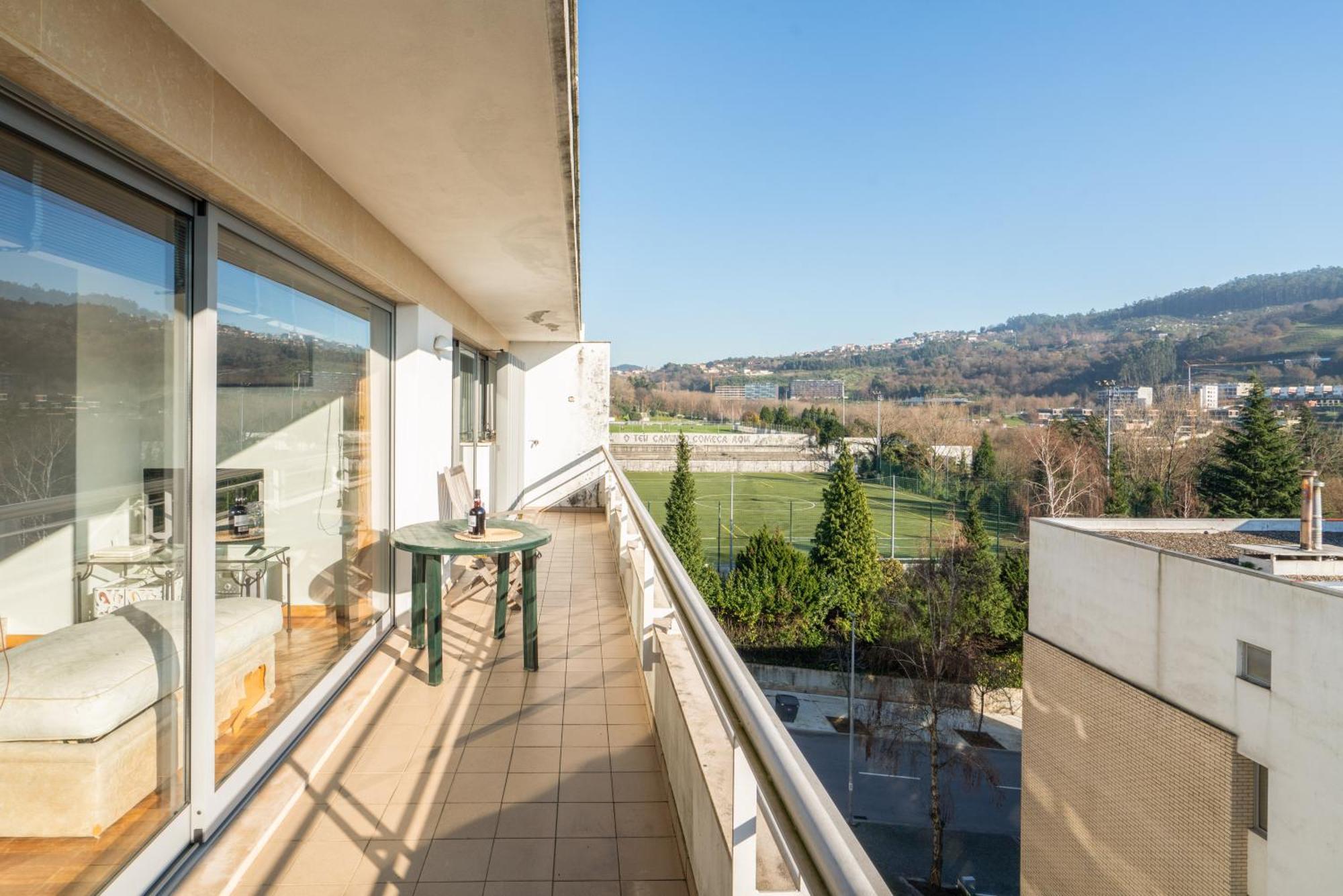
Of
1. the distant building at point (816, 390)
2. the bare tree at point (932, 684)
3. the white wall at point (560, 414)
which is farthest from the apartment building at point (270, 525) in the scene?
the distant building at point (816, 390)

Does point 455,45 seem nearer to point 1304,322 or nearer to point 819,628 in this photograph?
point 819,628

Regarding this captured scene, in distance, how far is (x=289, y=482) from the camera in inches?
118

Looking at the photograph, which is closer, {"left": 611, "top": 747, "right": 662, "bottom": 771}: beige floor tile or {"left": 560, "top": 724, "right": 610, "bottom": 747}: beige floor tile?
{"left": 611, "top": 747, "right": 662, "bottom": 771}: beige floor tile

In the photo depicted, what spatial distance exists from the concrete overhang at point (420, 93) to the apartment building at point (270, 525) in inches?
0.5

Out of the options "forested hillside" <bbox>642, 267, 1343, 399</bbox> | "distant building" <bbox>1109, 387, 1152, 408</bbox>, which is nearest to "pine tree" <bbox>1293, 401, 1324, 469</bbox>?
"distant building" <bbox>1109, 387, 1152, 408</bbox>

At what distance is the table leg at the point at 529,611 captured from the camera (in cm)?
369

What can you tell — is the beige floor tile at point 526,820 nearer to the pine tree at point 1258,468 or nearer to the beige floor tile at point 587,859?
the beige floor tile at point 587,859

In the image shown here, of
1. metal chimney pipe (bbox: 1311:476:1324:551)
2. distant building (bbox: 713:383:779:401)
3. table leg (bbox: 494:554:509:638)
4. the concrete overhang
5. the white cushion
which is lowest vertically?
metal chimney pipe (bbox: 1311:476:1324:551)

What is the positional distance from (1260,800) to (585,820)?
40.5 ft

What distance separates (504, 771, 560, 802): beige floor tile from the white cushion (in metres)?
1.08

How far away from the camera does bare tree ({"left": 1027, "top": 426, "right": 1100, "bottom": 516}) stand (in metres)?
36.0

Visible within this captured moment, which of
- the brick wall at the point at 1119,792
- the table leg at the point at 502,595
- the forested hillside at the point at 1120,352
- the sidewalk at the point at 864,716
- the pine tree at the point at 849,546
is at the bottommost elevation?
the sidewalk at the point at 864,716

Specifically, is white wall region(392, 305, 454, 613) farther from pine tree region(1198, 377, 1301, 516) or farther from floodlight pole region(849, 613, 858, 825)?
pine tree region(1198, 377, 1301, 516)

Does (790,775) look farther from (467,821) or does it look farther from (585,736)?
(585,736)
